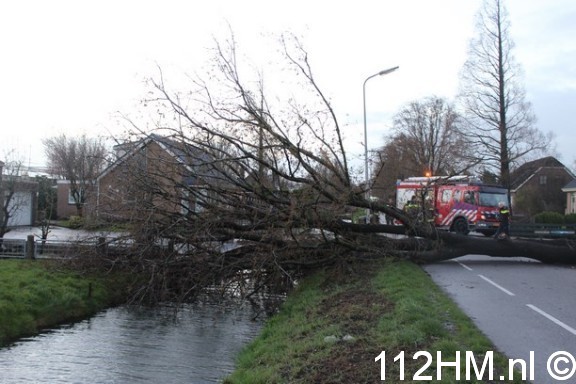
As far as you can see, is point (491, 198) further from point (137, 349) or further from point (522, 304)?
point (137, 349)

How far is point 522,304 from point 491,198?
18.1 metres

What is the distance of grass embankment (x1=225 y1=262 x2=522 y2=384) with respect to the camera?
22.8 ft

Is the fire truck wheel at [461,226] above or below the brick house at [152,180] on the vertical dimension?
below

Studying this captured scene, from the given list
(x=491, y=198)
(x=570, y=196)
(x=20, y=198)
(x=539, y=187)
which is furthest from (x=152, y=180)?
(x=539, y=187)

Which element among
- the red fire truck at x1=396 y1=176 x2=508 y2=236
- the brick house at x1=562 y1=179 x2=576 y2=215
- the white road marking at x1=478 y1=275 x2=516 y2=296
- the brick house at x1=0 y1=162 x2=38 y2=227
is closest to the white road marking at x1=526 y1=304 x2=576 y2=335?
the white road marking at x1=478 y1=275 x2=516 y2=296

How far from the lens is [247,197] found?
1628 cm

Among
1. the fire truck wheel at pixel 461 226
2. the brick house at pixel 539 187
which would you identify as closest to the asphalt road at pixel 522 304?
the fire truck wheel at pixel 461 226

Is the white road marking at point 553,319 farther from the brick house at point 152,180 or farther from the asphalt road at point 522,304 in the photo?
the brick house at point 152,180

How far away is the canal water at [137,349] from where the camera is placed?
9.45 m

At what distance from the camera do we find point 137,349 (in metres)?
11.1

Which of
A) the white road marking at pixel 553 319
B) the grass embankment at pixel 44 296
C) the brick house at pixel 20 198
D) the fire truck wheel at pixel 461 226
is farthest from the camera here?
the fire truck wheel at pixel 461 226

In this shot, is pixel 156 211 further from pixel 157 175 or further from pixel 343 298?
pixel 343 298

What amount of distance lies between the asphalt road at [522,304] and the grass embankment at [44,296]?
845cm

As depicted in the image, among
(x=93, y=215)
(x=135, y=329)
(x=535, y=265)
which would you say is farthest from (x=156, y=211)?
(x=535, y=265)
